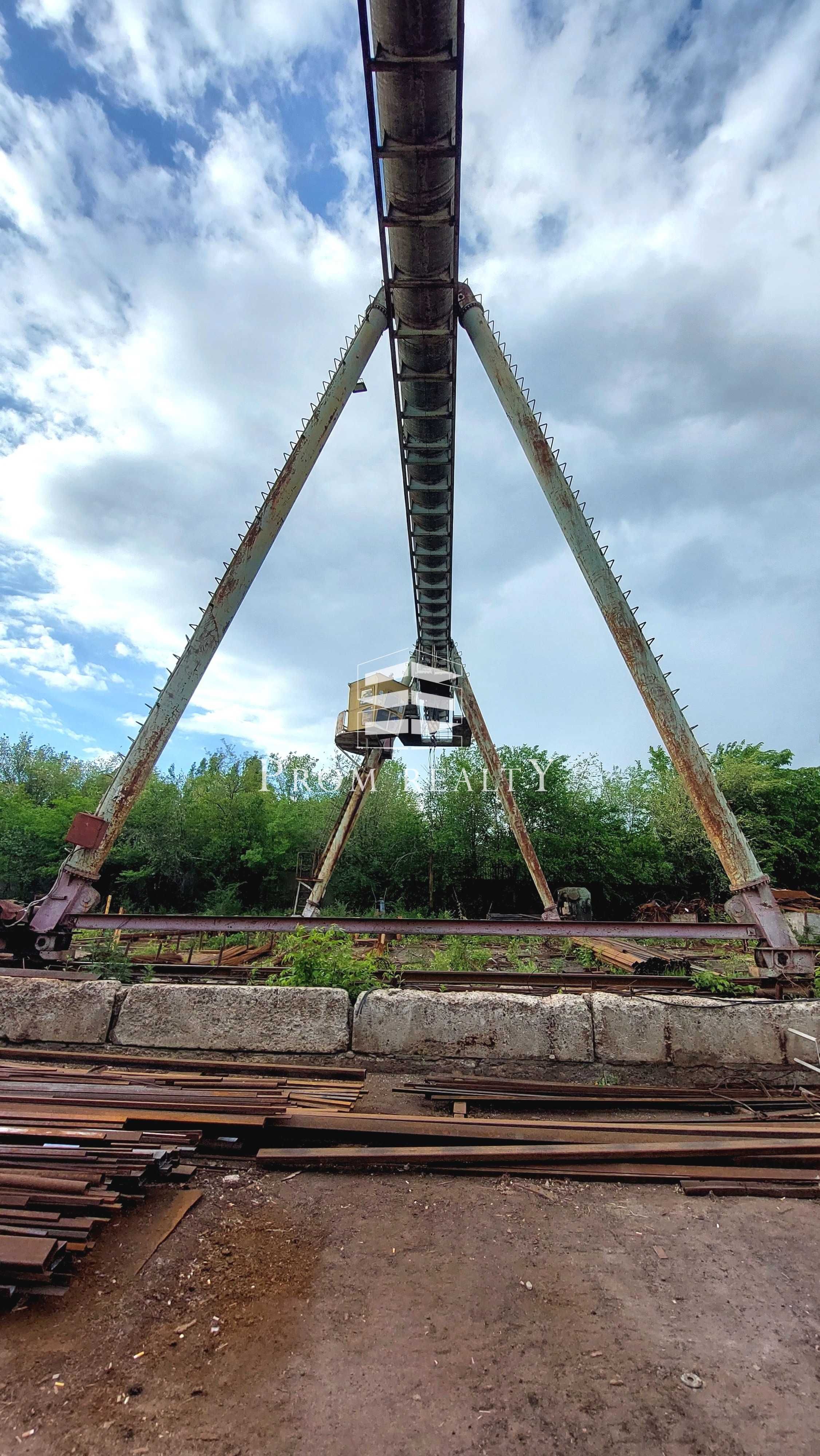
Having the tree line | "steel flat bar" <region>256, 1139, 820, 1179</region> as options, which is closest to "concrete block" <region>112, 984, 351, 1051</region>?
"steel flat bar" <region>256, 1139, 820, 1179</region>

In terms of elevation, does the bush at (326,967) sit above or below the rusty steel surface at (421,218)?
below

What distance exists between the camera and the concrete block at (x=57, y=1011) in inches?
191

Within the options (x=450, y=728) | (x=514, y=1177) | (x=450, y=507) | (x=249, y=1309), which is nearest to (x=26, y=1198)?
(x=249, y=1309)

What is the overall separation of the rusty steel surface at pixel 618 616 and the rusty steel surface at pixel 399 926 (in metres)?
0.59

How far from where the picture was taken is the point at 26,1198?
7.89 feet

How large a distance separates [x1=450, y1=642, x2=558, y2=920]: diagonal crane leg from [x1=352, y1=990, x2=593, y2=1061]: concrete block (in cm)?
663

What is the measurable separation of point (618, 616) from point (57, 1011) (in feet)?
22.1

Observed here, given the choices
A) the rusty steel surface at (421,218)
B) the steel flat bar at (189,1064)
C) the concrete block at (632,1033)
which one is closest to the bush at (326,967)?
the steel flat bar at (189,1064)

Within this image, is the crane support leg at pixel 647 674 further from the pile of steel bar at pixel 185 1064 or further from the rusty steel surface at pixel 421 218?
the pile of steel bar at pixel 185 1064

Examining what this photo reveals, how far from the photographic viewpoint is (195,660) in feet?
23.3

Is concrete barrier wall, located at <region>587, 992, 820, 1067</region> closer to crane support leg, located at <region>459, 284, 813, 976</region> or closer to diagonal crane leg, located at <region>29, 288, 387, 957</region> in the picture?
crane support leg, located at <region>459, 284, 813, 976</region>

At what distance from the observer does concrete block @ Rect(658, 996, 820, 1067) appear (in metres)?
4.49

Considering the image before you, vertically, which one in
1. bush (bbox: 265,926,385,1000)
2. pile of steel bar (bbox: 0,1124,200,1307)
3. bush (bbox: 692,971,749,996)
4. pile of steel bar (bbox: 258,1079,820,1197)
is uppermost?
bush (bbox: 265,926,385,1000)

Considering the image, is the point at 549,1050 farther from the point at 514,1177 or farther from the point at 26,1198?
the point at 26,1198
